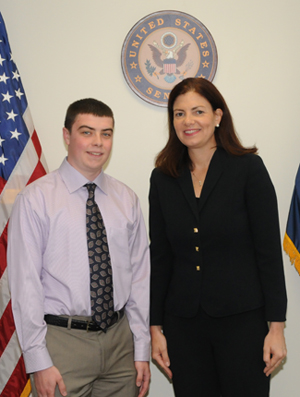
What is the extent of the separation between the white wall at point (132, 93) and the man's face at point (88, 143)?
749 millimetres

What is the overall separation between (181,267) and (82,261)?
0.46m

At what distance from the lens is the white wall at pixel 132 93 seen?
2.54 meters

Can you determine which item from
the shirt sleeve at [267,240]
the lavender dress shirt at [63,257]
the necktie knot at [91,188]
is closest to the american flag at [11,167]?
the lavender dress shirt at [63,257]

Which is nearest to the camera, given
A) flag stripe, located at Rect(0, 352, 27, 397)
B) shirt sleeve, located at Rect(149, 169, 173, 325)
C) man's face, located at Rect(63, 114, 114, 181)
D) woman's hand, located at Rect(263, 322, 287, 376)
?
woman's hand, located at Rect(263, 322, 287, 376)

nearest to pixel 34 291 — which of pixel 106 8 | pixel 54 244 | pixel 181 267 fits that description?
pixel 54 244

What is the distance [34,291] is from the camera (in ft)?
5.32

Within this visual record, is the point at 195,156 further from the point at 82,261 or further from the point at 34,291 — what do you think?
the point at 34,291

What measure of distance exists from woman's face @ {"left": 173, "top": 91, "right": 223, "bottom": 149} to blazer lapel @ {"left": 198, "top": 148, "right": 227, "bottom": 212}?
103 millimetres

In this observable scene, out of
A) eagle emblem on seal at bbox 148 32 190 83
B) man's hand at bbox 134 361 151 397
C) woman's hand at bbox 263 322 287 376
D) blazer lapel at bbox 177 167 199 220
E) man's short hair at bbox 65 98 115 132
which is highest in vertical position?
eagle emblem on seal at bbox 148 32 190 83

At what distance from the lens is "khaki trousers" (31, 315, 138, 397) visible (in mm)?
1653

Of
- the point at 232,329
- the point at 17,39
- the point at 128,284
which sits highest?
the point at 17,39

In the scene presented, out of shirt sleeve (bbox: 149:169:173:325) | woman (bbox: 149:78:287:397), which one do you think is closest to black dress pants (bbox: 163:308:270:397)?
woman (bbox: 149:78:287:397)

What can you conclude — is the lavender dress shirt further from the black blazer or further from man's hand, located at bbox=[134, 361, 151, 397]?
the black blazer

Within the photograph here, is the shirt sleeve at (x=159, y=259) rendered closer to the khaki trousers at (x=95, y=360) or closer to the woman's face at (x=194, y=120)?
the khaki trousers at (x=95, y=360)
